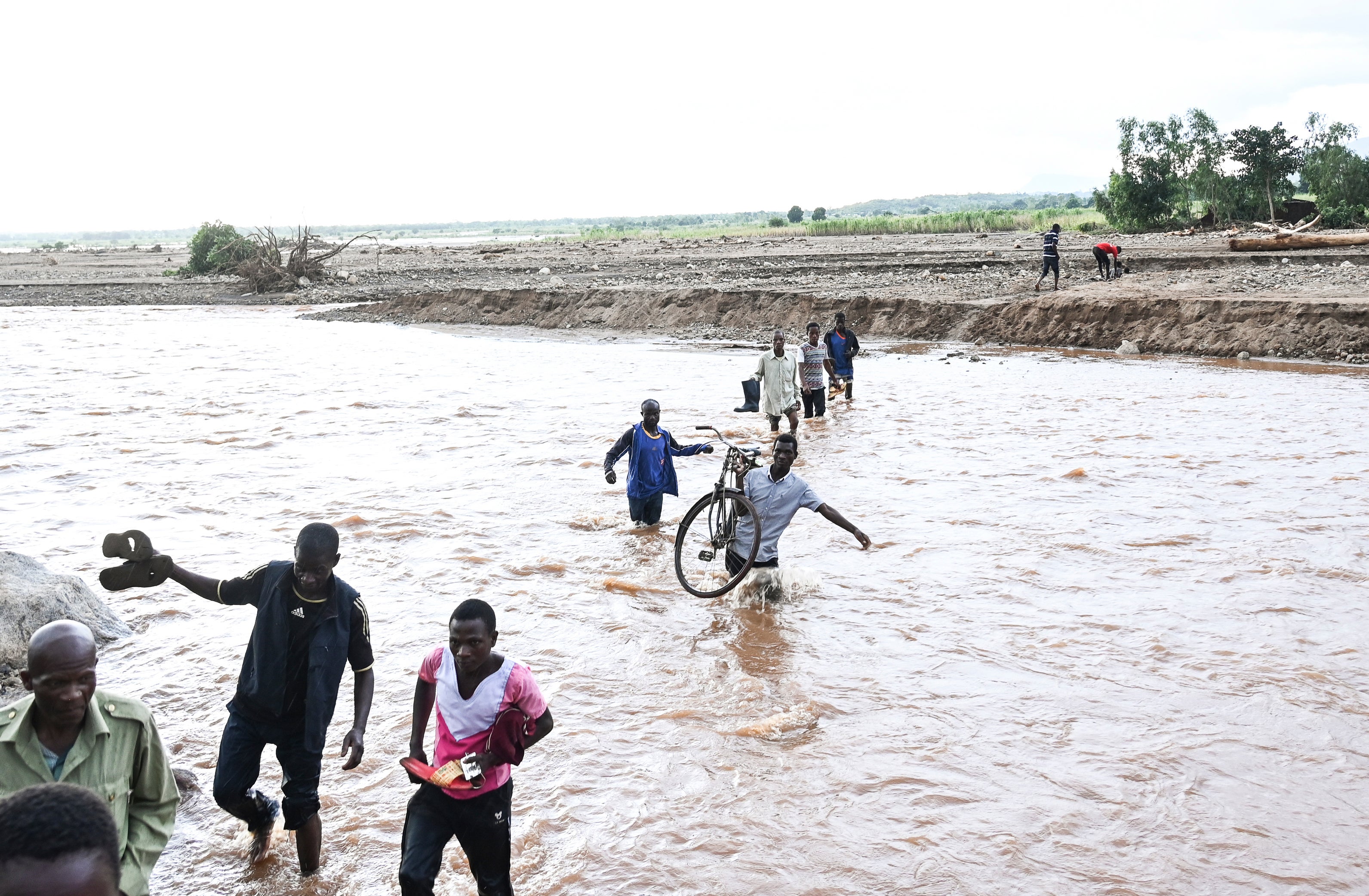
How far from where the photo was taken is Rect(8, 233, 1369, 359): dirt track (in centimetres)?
2155

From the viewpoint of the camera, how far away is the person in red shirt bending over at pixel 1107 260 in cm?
2584

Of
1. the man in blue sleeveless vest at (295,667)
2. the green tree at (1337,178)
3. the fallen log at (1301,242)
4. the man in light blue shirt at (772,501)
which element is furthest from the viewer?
the green tree at (1337,178)

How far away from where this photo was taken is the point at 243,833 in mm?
5223

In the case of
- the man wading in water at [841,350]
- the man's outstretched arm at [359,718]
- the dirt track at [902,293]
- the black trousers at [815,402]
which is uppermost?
the dirt track at [902,293]

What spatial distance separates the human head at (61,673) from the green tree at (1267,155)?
45.5 metres

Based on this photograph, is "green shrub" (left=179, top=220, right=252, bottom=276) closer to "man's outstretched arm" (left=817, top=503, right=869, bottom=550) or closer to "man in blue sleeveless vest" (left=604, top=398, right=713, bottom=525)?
"man in blue sleeveless vest" (left=604, top=398, right=713, bottom=525)

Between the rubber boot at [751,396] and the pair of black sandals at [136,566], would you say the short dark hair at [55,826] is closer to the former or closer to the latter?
the pair of black sandals at [136,566]

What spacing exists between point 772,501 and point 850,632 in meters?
1.10

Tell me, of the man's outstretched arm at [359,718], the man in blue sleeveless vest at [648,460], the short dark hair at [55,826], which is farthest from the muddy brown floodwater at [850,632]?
the short dark hair at [55,826]

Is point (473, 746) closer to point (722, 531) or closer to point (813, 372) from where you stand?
point (722, 531)

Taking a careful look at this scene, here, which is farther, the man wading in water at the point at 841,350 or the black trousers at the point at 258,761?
the man wading in water at the point at 841,350

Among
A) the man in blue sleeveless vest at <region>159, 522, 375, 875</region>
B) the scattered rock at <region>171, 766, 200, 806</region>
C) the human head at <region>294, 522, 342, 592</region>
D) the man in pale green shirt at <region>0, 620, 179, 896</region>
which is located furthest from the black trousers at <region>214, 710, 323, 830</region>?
the man in pale green shirt at <region>0, 620, 179, 896</region>

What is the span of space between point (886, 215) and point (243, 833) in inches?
2535

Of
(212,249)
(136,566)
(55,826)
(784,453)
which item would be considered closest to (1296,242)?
(784,453)
